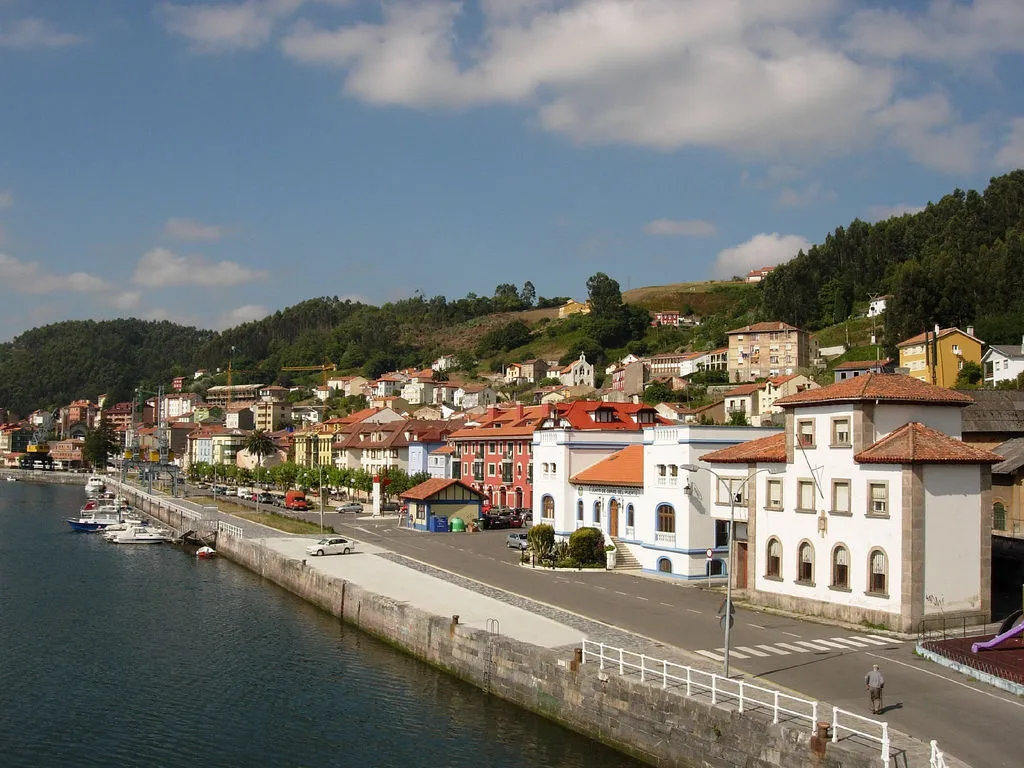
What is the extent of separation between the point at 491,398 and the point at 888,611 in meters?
155

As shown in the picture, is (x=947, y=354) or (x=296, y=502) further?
(x=947, y=354)

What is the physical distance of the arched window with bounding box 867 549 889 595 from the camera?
3525 centimetres

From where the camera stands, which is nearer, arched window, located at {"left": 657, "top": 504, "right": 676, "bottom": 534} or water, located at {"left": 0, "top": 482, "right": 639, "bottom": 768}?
water, located at {"left": 0, "top": 482, "right": 639, "bottom": 768}

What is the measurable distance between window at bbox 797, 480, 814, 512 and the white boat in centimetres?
6551

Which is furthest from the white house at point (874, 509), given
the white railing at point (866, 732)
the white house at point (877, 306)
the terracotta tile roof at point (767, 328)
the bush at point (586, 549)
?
the white house at point (877, 306)

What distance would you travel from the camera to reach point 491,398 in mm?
188375

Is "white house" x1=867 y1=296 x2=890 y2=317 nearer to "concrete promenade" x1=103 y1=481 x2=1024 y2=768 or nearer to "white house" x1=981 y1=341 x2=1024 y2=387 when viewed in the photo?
"white house" x1=981 y1=341 x2=1024 y2=387

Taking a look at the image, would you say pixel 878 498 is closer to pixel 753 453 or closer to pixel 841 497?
pixel 841 497

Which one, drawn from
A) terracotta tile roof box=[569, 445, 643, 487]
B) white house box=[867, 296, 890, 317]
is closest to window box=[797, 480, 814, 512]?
terracotta tile roof box=[569, 445, 643, 487]

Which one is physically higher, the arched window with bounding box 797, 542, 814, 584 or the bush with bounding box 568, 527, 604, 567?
the arched window with bounding box 797, 542, 814, 584

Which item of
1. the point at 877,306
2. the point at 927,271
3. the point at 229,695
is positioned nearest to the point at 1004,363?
the point at 927,271

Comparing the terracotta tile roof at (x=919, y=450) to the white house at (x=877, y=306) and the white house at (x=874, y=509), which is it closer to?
the white house at (x=874, y=509)

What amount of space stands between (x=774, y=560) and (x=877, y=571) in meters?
5.46

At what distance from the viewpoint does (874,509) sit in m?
35.9
